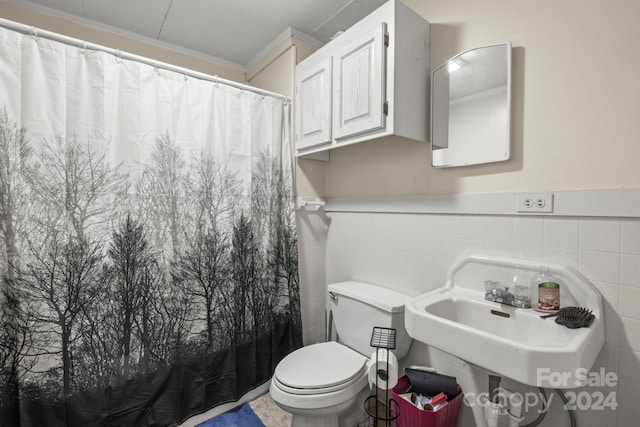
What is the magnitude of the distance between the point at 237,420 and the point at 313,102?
1846 millimetres

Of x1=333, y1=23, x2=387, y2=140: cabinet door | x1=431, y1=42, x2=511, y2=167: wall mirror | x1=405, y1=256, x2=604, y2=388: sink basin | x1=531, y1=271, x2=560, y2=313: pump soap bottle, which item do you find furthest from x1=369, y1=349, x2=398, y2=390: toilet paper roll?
x1=333, y1=23, x2=387, y2=140: cabinet door

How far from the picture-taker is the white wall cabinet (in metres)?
1.32

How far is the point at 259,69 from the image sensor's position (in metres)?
2.28

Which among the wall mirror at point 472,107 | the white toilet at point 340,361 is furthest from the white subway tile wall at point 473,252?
the wall mirror at point 472,107

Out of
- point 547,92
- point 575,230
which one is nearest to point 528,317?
point 575,230

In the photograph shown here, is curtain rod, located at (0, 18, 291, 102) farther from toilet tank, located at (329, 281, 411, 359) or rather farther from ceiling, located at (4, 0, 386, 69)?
toilet tank, located at (329, 281, 411, 359)

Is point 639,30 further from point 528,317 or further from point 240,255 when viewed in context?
point 240,255

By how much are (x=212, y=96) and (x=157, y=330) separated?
1.27 metres

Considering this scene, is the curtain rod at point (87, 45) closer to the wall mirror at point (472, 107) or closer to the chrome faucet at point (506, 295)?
the wall mirror at point (472, 107)

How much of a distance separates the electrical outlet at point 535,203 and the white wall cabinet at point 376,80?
521mm

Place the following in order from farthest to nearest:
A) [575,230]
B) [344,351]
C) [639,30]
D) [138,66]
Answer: [344,351] < [138,66] < [575,230] < [639,30]

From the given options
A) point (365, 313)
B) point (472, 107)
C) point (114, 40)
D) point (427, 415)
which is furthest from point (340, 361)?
point (114, 40)

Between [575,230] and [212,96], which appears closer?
[575,230]

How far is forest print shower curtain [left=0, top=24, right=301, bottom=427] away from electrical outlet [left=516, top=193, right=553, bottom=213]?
48.9 inches
